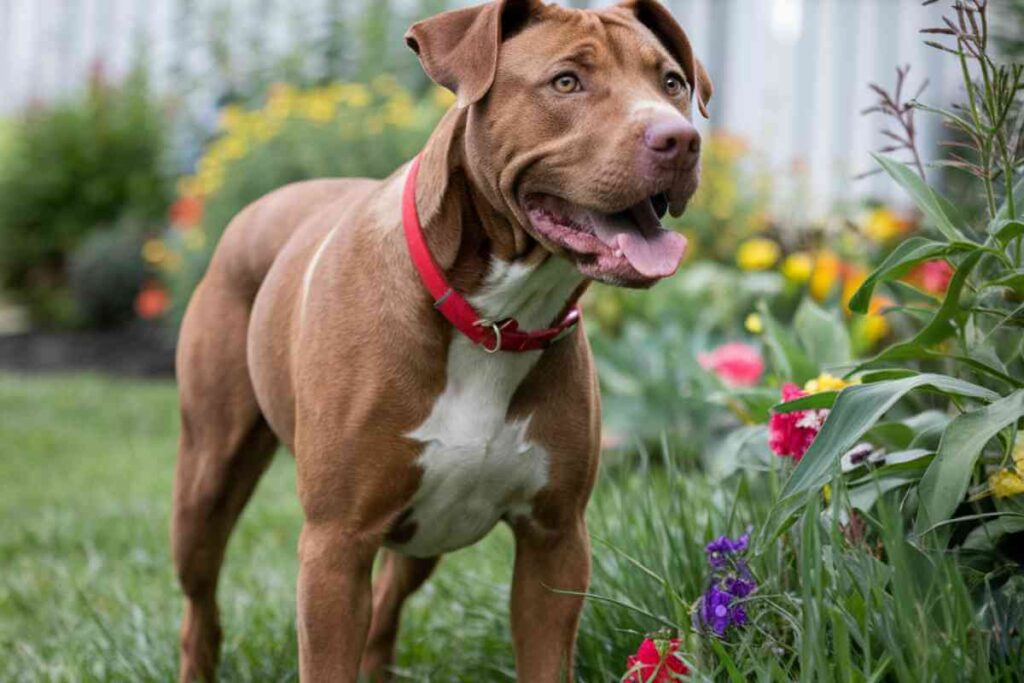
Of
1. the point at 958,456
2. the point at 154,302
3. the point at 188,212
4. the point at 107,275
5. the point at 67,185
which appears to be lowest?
the point at 107,275

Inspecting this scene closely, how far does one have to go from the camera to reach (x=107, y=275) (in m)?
10.7

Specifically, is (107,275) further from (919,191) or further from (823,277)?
(919,191)

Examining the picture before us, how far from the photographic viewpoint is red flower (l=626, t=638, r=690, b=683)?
8.68 ft

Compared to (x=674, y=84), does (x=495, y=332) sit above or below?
below

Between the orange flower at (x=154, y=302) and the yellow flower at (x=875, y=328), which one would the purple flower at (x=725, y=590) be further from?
the orange flower at (x=154, y=302)

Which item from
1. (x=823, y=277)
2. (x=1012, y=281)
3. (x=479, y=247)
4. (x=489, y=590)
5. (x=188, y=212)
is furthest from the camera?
Answer: (x=188, y=212)

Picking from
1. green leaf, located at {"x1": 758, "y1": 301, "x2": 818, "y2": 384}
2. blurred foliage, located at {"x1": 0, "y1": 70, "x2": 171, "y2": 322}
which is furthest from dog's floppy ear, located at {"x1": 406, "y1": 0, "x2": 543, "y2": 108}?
blurred foliage, located at {"x1": 0, "y1": 70, "x2": 171, "y2": 322}

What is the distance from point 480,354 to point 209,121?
8.58 metres

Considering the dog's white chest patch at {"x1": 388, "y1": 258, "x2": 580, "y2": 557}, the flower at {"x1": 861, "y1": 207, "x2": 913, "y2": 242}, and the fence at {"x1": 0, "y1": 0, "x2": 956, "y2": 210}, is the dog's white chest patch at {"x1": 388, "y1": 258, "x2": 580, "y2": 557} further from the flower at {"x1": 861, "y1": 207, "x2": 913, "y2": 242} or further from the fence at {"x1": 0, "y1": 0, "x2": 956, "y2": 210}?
the fence at {"x1": 0, "y1": 0, "x2": 956, "y2": 210}

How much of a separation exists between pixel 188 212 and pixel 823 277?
500 centimetres

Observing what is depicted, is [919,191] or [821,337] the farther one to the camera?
[821,337]

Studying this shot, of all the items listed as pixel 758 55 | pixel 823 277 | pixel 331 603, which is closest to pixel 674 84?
pixel 331 603

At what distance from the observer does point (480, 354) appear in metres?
2.89

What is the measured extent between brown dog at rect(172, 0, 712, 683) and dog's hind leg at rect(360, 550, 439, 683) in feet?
2.18
